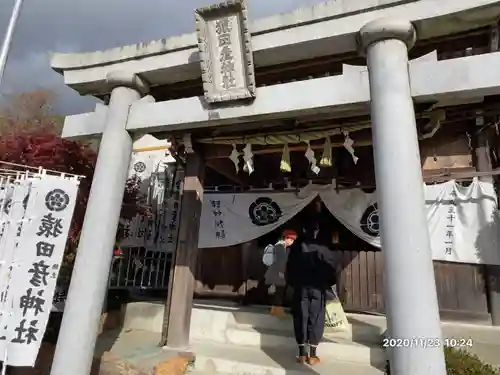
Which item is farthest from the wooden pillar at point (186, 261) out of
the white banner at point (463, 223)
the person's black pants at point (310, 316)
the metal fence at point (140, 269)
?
the metal fence at point (140, 269)

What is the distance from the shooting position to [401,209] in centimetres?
354

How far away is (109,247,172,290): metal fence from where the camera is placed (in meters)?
9.69

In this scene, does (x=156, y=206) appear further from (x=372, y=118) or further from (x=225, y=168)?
(x=372, y=118)

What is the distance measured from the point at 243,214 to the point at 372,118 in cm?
485

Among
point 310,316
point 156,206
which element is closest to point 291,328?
point 310,316

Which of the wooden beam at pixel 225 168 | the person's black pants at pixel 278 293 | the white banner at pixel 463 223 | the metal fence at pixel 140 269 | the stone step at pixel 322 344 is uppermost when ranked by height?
the wooden beam at pixel 225 168

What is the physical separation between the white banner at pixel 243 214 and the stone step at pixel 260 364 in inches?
102

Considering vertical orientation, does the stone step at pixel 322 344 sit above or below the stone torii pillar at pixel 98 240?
below

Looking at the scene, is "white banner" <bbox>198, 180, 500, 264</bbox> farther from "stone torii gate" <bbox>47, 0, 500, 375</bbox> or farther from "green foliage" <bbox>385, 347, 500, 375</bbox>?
"stone torii gate" <bbox>47, 0, 500, 375</bbox>

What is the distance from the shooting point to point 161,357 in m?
5.79

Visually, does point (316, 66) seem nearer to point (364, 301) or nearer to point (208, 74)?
point (208, 74)

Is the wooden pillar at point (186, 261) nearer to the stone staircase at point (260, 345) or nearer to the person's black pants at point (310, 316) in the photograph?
the stone staircase at point (260, 345)

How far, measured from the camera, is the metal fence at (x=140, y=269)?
9688 millimetres

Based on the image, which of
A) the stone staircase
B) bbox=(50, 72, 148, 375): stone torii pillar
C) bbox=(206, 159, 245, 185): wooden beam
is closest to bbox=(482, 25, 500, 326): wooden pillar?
the stone staircase
